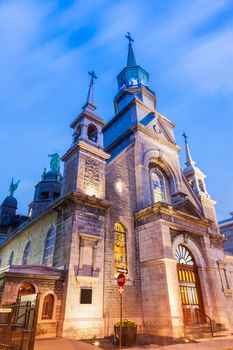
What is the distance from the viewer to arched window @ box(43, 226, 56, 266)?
13.5m

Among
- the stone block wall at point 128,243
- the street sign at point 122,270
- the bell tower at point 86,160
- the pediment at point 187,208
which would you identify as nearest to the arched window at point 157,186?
the stone block wall at point 128,243

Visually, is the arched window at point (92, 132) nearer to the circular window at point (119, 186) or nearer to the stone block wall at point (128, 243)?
the stone block wall at point (128, 243)

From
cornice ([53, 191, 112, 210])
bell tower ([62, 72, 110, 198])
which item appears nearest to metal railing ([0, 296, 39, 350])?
cornice ([53, 191, 112, 210])

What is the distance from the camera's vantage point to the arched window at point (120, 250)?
12.8 m

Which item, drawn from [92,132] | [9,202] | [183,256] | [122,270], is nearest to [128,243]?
[122,270]

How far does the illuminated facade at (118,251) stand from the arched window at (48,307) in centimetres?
4

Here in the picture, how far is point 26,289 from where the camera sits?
31.8 feet

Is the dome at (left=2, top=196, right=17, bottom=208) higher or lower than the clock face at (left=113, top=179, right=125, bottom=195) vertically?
higher

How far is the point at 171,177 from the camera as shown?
19.5 meters

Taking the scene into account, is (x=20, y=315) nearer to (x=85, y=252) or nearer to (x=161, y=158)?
(x=85, y=252)

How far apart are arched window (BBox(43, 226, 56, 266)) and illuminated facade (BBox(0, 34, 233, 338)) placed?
0.19 feet

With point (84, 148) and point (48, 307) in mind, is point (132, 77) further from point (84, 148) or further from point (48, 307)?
point (48, 307)

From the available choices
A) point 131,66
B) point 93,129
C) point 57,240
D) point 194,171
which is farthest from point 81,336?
point 131,66

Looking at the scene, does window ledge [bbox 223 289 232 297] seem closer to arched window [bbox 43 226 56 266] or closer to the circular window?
the circular window
